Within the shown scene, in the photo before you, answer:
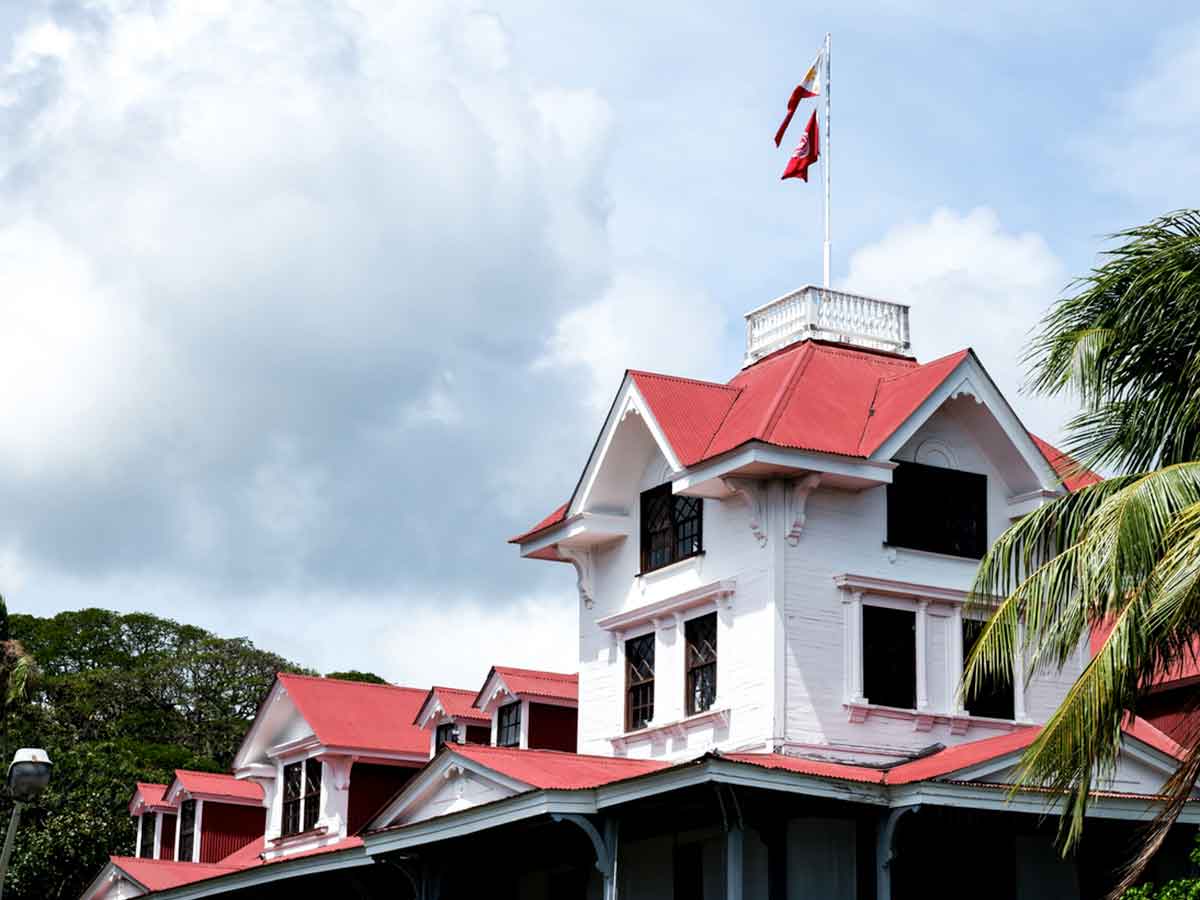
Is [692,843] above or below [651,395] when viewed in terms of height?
below

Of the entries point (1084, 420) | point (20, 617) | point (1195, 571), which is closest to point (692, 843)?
point (1084, 420)

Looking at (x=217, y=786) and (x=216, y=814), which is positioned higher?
(x=217, y=786)

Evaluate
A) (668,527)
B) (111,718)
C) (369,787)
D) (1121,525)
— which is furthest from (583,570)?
(111,718)

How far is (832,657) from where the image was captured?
2853 cm

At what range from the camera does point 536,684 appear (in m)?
35.4

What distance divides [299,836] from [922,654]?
14.5 m

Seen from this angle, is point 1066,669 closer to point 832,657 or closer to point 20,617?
point 832,657

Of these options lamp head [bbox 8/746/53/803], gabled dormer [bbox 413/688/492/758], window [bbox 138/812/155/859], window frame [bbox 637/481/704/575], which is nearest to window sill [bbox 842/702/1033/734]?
window frame [bbox 637/481/704/575]

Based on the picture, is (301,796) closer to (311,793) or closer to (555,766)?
(311,793)

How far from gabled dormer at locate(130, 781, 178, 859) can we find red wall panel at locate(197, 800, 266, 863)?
6.58 ft

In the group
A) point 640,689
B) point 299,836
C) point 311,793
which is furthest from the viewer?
point 311,793

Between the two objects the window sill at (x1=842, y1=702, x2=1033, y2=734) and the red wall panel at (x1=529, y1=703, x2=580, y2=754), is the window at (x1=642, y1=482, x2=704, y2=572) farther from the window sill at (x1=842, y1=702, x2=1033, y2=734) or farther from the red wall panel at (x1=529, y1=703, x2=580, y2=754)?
the red wall panel at (x1=529, y1=703, x2=580, y2=754)

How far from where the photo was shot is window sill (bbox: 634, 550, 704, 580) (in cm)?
2994

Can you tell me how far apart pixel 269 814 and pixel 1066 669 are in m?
17.1
